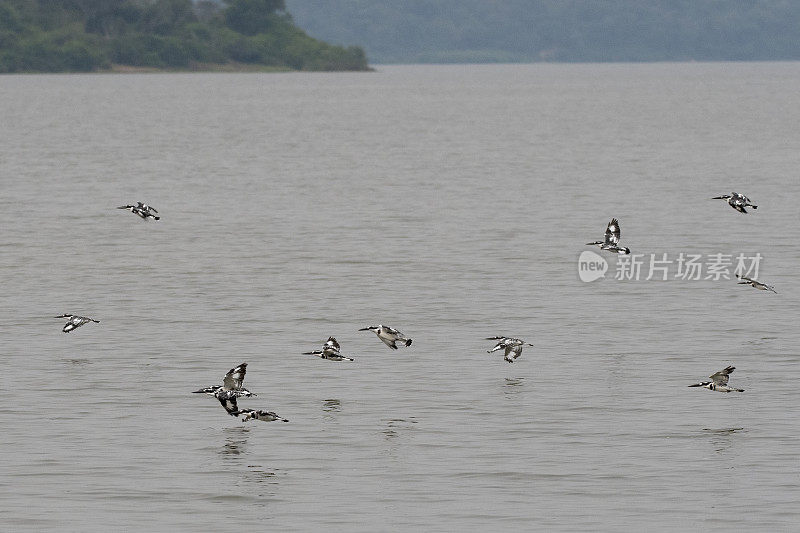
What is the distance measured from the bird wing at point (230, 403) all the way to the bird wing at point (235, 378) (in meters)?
0.18

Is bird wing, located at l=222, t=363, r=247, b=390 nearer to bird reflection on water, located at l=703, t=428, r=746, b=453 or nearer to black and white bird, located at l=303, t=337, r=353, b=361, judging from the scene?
black and white bird, located at l=303, t=337, r=353, b=361

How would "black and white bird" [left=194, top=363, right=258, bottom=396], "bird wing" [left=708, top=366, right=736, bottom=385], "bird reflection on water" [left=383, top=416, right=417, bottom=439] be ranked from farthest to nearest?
"bird wing" [left=708, top=366, right=736, bottom=385]
"bird reflection on water" [left=383, top=416, right=417, bottom=439]
"black and white bird" [left=194, top=363, right=258, bottom=396]

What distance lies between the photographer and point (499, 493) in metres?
22.0

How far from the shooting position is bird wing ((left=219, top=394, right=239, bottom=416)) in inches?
979

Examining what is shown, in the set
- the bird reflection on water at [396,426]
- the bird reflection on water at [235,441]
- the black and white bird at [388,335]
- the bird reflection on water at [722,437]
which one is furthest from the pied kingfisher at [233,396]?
the bird reflection on water at [722,437]

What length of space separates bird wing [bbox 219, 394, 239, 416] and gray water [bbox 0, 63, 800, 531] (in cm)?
54

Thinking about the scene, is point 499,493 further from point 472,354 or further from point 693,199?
point 693,199

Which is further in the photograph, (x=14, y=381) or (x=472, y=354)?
(x=472, y=354)

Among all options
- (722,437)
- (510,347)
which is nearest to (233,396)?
(510,347)

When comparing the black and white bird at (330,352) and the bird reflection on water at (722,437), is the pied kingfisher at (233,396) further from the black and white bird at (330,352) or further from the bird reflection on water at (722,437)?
the bird reflection on water at (722,437)

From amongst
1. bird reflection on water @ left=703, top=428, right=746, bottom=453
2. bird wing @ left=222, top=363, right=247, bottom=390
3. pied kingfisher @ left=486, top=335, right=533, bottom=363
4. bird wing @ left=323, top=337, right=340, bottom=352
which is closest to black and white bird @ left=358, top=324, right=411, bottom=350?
bird wing @ left=323, top=337, right=340, bottom=352

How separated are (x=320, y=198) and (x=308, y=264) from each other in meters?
21.7

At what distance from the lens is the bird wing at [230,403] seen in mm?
24875

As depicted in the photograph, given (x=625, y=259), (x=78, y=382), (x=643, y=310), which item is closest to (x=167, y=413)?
(x=78, y=382)
